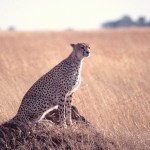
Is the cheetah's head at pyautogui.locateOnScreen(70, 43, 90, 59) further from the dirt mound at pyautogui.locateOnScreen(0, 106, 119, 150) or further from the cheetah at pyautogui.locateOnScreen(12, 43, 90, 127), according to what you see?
the dirt mound at pyautogui.locateOnScreen(0, 106, 119, 150)

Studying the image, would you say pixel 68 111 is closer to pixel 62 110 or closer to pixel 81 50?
pixel 62 110

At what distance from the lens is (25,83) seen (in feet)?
27.8

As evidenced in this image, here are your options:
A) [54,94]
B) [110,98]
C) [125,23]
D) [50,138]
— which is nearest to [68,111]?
[54,94]

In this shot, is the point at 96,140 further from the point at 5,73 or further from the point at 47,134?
the point at 5,73

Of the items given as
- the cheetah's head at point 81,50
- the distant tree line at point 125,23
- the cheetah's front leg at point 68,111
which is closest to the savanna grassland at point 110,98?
the cheetah's front leg at point 68,111

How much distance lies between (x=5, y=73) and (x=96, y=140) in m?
4.40

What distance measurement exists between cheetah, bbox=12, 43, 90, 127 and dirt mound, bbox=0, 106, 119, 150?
1.31 ft

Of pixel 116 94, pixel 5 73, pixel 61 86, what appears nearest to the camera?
pixel 61 86

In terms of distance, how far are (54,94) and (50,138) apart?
104cm

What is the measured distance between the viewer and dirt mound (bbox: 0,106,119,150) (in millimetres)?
4965

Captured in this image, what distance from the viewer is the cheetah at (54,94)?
5.84 m

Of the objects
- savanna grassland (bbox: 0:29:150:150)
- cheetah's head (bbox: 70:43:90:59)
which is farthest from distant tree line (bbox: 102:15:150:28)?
cheetah's head (bbox: 70:43:90:59)

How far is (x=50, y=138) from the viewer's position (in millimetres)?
5066

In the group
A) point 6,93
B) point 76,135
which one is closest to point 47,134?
point 76,135
